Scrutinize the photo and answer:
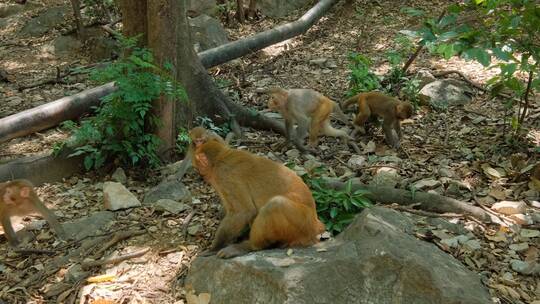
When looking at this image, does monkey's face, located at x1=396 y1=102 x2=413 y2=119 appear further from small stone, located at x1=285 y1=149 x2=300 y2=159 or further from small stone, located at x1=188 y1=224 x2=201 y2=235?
small stone, located at x1=188 y1=224 x2=201 y2=235

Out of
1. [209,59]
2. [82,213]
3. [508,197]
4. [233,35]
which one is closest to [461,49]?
[508,197]

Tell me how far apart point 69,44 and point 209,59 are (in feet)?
13.5

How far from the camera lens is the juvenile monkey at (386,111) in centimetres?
741

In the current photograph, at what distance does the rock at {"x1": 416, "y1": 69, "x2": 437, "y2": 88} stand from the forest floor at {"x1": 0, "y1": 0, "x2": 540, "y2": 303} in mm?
553

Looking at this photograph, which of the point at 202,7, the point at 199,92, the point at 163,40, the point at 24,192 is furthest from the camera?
the point at 202,7

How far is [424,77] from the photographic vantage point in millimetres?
9109

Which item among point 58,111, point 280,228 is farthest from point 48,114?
point 280,228

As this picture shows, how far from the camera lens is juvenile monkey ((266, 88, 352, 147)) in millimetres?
7602

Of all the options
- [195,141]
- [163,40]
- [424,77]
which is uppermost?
[163,40]

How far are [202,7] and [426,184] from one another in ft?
30.4

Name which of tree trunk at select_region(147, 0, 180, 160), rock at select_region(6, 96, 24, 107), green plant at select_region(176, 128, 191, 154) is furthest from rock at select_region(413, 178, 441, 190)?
rock at select_region(6, 96, 24, 107)

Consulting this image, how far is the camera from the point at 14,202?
511 cm

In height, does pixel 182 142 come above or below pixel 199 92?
below

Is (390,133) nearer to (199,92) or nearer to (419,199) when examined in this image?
(419,199)
